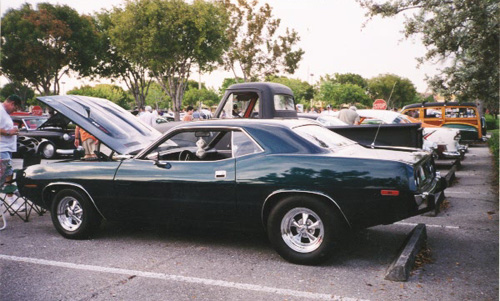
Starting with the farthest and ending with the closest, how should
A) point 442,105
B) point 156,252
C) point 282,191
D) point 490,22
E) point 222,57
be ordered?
point 222,57 → point 442,105 → point 490,22 → point 156,252 → point 282,191

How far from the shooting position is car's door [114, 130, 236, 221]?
15.9 ft

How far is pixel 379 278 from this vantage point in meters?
4.22

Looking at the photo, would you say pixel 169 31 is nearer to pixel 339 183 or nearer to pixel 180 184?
pixel 180 184

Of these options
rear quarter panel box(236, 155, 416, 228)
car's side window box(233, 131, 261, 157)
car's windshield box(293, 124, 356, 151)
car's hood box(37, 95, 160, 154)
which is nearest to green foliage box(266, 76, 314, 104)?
car's hood box(37, 95, 160, 154)

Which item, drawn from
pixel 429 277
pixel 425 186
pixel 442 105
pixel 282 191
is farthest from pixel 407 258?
pixel 442 105

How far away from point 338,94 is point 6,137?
8402 centimetres

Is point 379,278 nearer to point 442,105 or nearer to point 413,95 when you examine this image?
point 442,105

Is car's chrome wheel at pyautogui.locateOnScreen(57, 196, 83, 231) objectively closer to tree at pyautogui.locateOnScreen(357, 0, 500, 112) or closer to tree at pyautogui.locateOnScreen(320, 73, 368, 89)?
tree at pyautogui.locateOnScreen(357, 0, 500, 112)

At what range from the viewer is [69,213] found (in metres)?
5.71

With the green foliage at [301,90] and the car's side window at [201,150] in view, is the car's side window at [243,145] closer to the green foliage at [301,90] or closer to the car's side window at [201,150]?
the car's side window at [201,150]

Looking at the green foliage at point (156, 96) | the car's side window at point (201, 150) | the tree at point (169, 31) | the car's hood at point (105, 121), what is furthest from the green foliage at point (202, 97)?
the car's side window at point (201, 150)

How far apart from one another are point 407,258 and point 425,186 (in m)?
0.87

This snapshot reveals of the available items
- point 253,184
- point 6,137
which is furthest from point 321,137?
point 6,137

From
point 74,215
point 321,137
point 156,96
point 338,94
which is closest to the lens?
point 321,137
